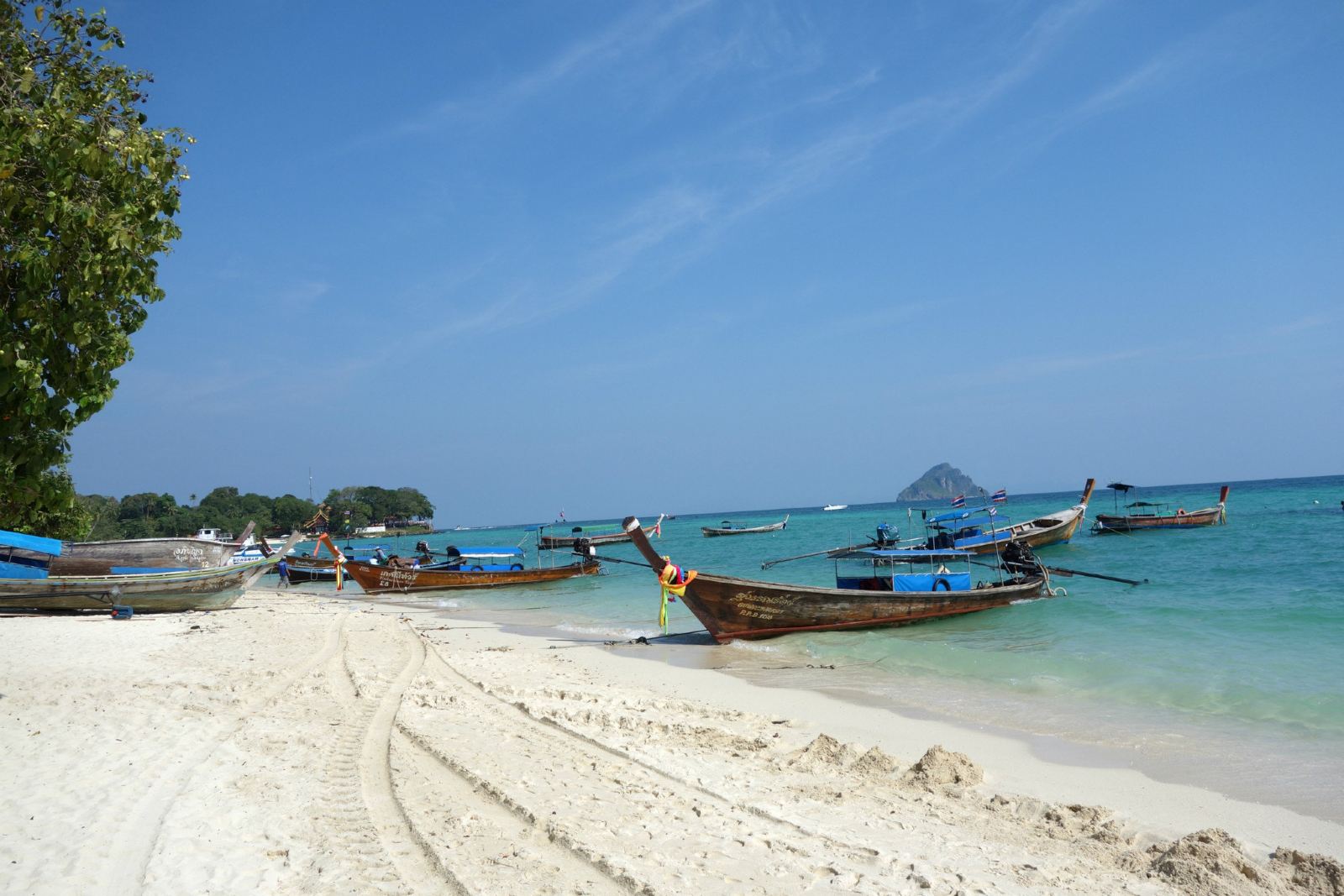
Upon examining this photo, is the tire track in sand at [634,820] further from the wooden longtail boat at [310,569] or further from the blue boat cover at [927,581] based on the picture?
the wooden longtail boat at [310,569]

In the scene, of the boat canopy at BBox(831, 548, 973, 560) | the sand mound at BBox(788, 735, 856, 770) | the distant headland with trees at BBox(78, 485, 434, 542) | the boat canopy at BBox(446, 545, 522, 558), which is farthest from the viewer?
the distant headland with trees at BBox(78, 485, 434, 542)

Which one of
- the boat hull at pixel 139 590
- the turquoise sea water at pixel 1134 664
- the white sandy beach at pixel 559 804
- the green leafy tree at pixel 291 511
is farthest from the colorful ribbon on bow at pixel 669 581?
the green leafy tree at pixel 291 511

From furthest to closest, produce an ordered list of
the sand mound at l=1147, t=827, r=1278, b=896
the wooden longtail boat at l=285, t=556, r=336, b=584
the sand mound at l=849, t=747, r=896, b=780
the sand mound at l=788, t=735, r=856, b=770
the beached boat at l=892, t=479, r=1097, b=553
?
the wooden longtail boat at l=285, t=556, r=336, b=584, the beached boat at l=892, t=479, r=1097, b=553, the sand mound at l=788, t=735, r=856, b=770, the sand mound at l=849, t=747, r=896, b=780, the sand mound at l=1147, t=827, r=1278, b=896

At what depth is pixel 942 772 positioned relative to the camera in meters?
6.16

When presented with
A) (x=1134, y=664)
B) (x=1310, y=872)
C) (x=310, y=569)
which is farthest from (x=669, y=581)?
(x=310, y=569)

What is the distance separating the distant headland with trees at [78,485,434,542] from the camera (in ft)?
247

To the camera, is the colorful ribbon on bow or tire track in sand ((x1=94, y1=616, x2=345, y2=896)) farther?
the colorful ribbon on bow

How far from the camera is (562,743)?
6742 millimetres

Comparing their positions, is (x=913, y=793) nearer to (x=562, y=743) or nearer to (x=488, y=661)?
(x=562, y=743)

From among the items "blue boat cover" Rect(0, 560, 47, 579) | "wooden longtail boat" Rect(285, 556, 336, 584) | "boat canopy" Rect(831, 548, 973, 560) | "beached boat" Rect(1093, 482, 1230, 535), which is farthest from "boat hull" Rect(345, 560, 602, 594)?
"beached boat" Rect(1093, 482, 1230, 535)

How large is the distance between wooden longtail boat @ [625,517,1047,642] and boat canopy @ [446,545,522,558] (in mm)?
16018

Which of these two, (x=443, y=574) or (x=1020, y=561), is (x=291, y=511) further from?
(x=1020, y=561)

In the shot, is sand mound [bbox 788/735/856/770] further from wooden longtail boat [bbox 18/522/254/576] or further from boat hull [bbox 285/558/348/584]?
boat hull [bbox 285/558/348/584]

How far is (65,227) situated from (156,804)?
3.53 m
